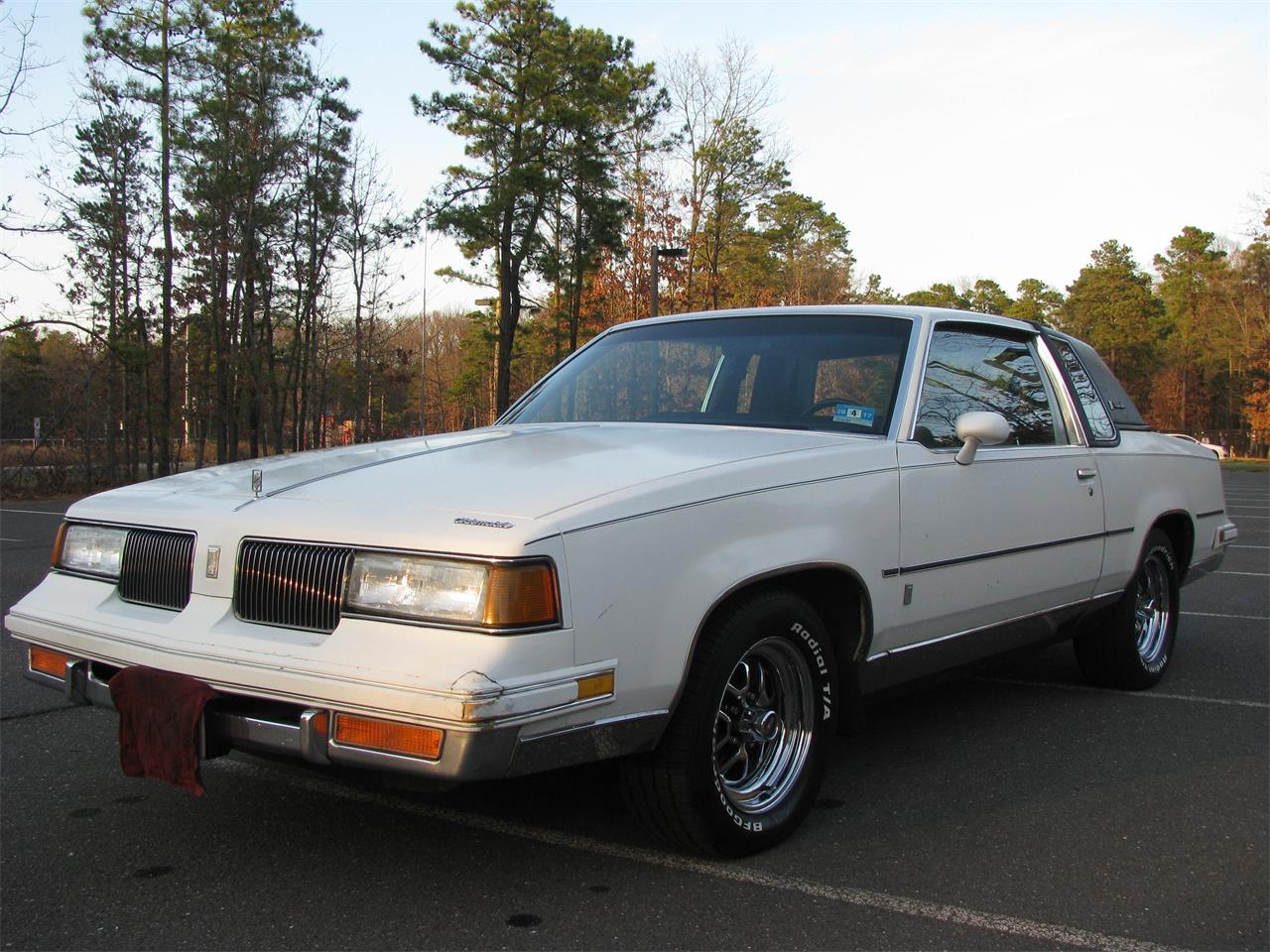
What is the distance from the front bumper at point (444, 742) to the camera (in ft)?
7.73

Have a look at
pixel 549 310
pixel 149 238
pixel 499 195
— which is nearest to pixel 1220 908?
pixel 149 238

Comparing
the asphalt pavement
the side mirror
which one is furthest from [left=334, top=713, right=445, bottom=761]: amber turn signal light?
the side mirror

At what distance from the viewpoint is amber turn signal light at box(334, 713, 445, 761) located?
2371mm

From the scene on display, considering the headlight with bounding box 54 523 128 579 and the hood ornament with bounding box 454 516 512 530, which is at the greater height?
the hood ornament with bounding box 454 516 512 530

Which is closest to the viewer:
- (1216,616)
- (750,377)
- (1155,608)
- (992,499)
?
(992,499)

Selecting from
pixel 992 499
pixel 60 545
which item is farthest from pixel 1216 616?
pixel 60 545

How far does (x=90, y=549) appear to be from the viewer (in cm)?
325

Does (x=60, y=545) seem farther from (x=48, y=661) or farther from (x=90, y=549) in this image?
(x=48, y=661)

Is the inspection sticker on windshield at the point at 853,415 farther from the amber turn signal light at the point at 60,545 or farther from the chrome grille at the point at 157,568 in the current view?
the amber turn signal light at the point at 60,545

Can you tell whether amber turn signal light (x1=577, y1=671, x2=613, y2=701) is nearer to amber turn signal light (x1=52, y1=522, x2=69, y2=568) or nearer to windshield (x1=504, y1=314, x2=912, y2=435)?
windshield (x1=504, y1=314, x2=912, y2=435)

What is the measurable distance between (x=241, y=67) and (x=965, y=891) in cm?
2617

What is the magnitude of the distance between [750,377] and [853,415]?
0.45m

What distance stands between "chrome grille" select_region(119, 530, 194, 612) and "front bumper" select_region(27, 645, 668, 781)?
1.08 feet

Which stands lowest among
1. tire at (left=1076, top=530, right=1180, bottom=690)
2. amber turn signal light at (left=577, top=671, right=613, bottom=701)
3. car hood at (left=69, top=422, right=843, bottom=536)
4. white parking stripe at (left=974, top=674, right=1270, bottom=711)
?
white parking stripe at (left=974, top=674, right=1270, bottom=711)
